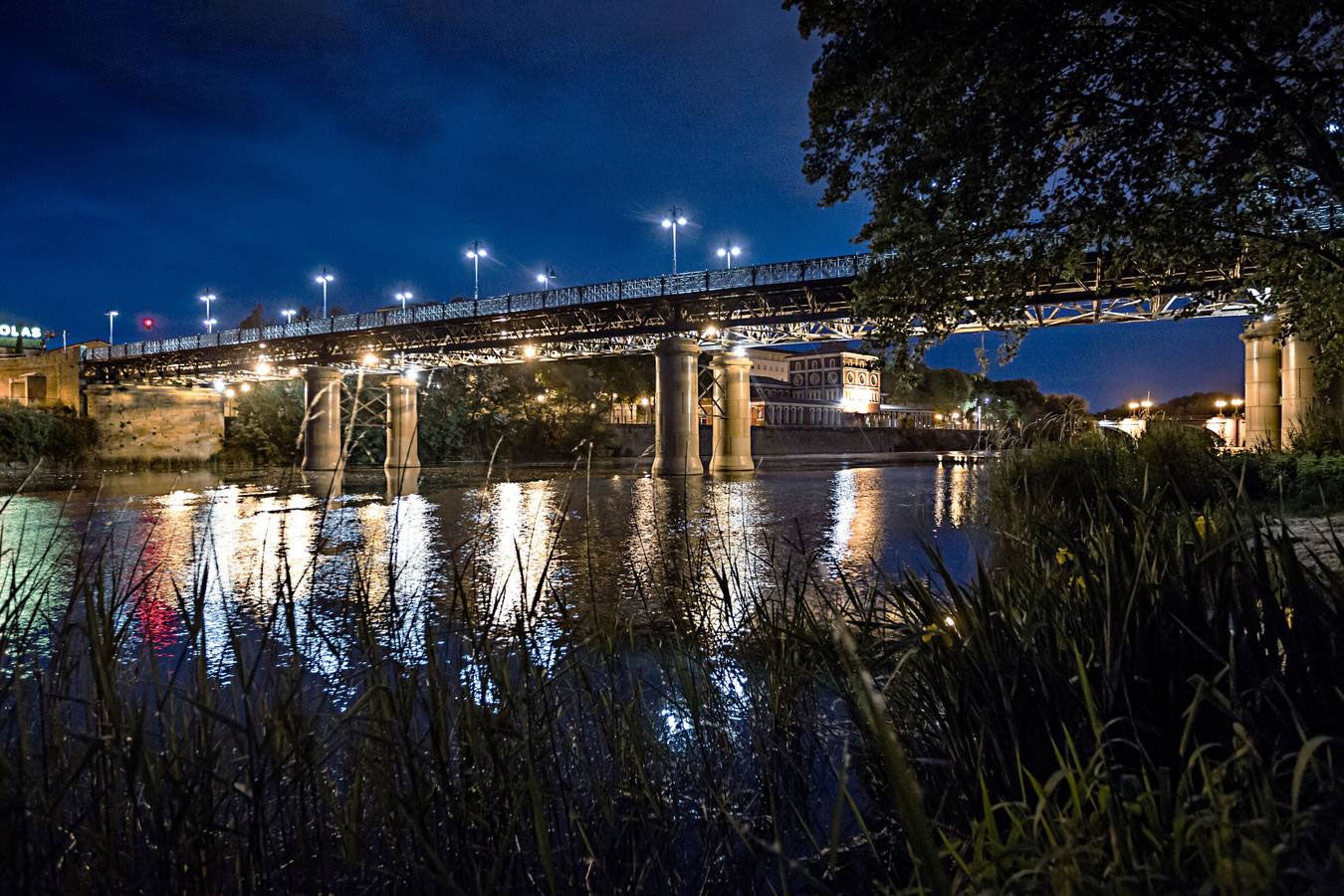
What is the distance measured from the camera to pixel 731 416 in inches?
1636

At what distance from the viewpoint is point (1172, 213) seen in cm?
737

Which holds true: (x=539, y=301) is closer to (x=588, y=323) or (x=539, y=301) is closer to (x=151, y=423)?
(x=588, y=323)

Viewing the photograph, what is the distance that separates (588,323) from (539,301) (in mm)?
3253

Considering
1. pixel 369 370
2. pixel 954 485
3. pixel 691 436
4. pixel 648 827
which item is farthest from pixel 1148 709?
pixel 369 370

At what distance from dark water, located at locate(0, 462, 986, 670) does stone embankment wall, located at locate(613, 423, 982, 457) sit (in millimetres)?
44860

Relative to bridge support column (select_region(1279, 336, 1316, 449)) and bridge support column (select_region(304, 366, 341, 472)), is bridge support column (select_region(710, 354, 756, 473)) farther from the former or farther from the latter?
bridge support column (select_region(304, 366, 341, 472))

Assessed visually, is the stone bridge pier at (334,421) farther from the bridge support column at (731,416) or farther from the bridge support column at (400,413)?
the bridge support column at (731,416)

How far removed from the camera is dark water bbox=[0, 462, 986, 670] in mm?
3674

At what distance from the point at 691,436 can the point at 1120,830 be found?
36168 millimetres

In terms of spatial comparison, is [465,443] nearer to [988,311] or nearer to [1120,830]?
[988,311]

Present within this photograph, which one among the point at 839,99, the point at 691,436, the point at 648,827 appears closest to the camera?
the point at 648,827

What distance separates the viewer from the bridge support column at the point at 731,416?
4059 centimetres

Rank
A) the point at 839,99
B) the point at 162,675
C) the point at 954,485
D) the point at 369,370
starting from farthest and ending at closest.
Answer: the point at 369,370
the point at 954,485
the point at 839,99
the point at 162,675

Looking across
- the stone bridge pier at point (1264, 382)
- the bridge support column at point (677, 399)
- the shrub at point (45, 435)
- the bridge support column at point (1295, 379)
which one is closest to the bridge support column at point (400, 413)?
the shrub at point (45, 435)
